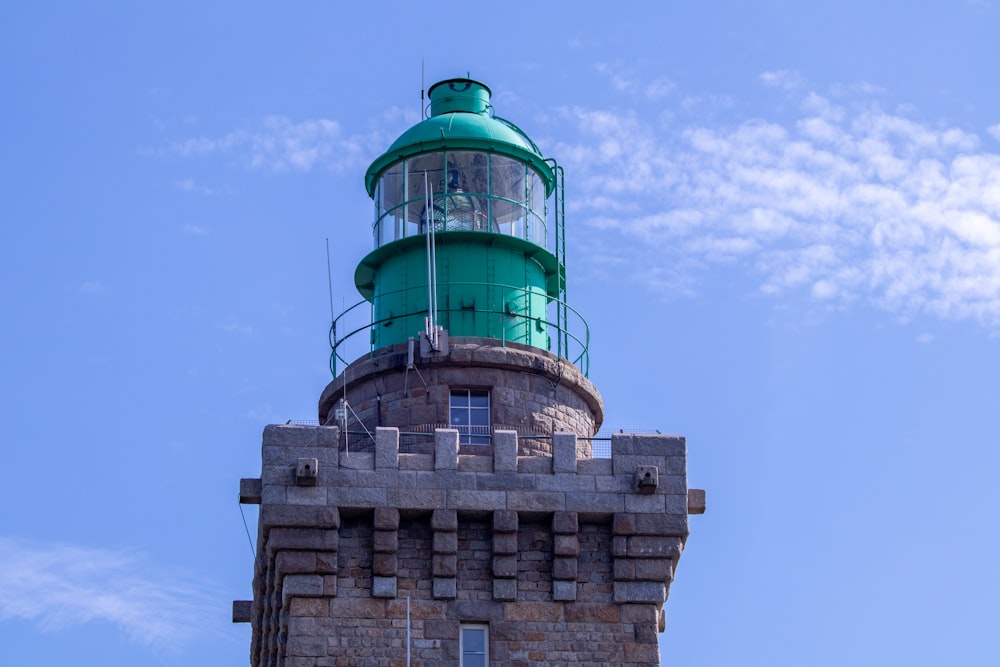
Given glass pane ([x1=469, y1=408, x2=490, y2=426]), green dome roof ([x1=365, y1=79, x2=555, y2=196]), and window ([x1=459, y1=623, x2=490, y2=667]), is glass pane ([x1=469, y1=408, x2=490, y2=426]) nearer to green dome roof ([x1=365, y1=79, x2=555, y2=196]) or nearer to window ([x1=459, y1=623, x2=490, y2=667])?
window ([x1=459, y1=623, x2=490, y2=667])

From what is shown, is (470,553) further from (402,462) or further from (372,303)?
(372,303)

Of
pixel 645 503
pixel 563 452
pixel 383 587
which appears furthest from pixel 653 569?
pixel 383 587

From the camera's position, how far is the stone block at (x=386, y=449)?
3144cm

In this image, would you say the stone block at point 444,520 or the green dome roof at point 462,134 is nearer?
the stone block at point 444,520

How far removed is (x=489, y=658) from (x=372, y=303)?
261 inches

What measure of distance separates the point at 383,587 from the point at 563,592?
2.46m

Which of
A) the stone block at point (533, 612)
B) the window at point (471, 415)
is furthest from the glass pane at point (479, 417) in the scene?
the stone block at point (533, 612)

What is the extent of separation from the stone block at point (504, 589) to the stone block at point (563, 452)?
1.70m

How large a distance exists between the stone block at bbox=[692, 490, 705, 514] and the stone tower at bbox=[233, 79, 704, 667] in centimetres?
2

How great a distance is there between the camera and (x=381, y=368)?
33.2 m

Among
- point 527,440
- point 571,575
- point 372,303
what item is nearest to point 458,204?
point 372,303

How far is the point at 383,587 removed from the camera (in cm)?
3092

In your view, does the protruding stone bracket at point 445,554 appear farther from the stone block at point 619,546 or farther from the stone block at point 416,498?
the stone block at point 619,546

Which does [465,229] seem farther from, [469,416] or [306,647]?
[306,647]
